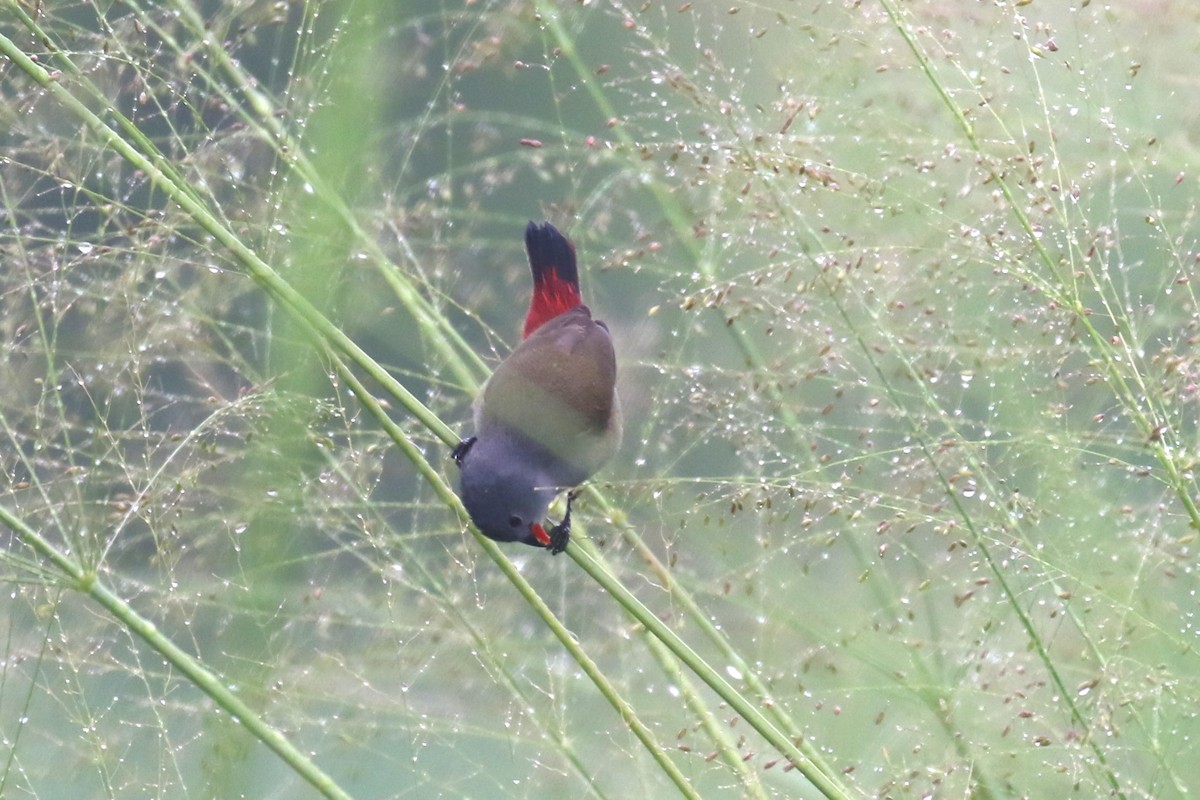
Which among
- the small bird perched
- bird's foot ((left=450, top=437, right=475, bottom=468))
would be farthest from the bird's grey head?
bird's foot ((left=450, top=437, right=475, bottom=468))

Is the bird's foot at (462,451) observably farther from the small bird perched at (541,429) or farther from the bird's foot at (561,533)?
the bird's foot at (561,533)

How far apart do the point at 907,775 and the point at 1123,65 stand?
1.15 m

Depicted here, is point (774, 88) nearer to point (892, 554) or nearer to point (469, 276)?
point (469, 276)

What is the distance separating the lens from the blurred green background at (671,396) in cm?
167

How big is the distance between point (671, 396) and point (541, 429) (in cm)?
28

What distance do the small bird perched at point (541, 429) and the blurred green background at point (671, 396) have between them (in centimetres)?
9

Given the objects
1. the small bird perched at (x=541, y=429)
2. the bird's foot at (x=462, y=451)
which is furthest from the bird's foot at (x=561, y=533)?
the bird's foot at (x=462, y=451)

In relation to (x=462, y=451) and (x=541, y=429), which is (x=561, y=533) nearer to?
(x=541, y=429)

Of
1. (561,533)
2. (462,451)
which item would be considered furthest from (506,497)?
(462,451)

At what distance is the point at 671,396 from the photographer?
7.06ft

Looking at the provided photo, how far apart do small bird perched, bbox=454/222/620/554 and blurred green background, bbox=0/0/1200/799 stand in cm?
9

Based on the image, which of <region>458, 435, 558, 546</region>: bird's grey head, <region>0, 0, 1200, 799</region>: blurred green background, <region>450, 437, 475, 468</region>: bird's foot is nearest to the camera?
<region>0, 0, 1200, 799</region>: blurred green background

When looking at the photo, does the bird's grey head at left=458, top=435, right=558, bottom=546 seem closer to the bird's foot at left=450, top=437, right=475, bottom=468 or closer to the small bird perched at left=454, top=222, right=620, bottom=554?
the small bird perched at left=454, top=222, right=620, bottom=554

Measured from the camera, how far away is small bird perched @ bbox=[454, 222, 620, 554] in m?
2.19
